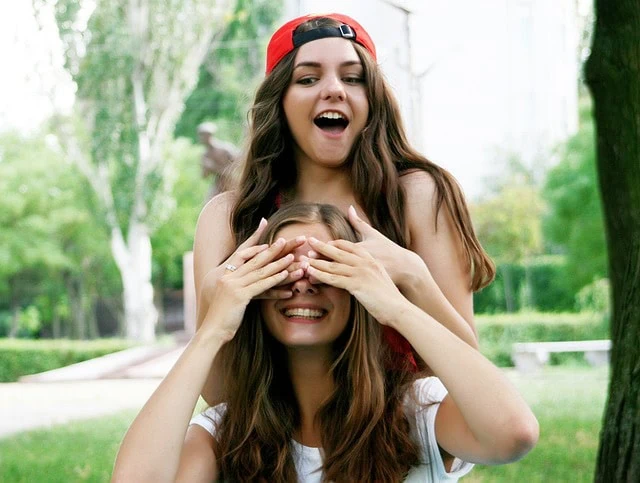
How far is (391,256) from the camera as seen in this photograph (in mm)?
2248

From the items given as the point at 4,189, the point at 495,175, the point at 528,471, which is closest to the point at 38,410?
the point at 528,471

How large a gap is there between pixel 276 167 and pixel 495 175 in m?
20.9

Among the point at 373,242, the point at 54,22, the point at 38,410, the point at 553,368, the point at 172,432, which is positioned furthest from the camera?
the point at 54,22

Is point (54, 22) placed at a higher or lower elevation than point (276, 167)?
higher

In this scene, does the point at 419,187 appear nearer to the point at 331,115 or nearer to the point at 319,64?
the point at 331,115

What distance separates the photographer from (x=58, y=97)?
74.4ft

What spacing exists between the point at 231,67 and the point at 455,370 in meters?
26.7

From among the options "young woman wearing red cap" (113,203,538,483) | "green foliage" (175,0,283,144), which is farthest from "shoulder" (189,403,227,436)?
→ "green foliage" (175,0,283,144)

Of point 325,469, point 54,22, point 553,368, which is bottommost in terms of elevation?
point 553,368

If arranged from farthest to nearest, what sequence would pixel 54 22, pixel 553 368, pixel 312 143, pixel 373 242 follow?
pixel 54 22, pixel 553 368, pixel 312 143, pixel 373 242

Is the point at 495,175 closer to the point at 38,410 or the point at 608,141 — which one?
the point at 38,410

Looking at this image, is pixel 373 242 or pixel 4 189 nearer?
pixel 373 242

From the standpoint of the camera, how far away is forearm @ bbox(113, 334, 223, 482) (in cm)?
206

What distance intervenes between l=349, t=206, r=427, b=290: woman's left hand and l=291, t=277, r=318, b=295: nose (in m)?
0.14
